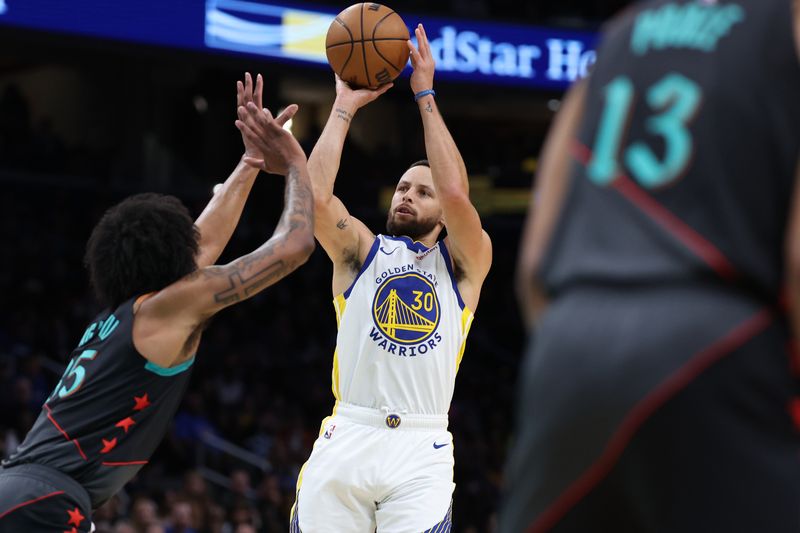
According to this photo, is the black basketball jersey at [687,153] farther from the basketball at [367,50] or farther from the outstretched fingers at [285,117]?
the basketball at [367,50]

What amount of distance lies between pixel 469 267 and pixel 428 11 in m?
8.71

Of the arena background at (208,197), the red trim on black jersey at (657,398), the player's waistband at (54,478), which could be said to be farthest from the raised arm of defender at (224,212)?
the arena background at (208,197)

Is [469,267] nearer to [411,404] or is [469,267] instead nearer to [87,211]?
[411,404]

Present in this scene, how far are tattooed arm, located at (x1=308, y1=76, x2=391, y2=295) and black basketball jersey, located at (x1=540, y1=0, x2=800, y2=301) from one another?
306cm

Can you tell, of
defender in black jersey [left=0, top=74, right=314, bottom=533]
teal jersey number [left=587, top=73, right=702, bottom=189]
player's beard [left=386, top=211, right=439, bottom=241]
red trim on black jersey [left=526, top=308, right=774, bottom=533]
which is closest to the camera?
red trim on black jersey [left=526, top=308, right=774, bottom=533]

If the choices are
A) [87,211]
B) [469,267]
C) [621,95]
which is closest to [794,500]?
[621,95]

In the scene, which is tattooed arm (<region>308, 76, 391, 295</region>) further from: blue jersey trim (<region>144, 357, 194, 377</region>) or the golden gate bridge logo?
blue jersey trim (<region>144, 357, 194, 377</region>)

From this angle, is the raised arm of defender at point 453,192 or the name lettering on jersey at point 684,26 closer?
the name lettering on jersey at point 684,26

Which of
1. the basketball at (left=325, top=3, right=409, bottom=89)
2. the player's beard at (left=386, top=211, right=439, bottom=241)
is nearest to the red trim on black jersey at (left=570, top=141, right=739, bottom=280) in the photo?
the player's beard at (left=386, top=211, right=439, bottom=241)

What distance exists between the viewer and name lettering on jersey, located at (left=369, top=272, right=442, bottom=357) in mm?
5008

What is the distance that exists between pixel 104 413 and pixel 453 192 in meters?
1.97

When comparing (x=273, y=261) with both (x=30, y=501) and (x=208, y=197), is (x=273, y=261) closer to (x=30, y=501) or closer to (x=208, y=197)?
(x=30, y=501)

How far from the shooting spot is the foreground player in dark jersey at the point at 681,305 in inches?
73.0

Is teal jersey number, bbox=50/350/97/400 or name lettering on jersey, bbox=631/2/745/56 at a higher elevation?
name lettering on jersey, bbox=631/2/745/56
